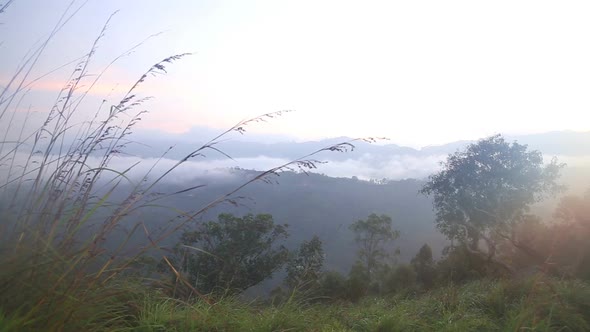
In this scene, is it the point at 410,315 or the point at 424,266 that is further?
the point at 424,266

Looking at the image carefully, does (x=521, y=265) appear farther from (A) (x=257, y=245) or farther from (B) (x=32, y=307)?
(B) (x=32, y=307)

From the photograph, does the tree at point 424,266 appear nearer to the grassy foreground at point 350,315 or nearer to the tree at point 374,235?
the tree at point 374,235

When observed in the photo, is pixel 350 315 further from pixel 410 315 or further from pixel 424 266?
pixel 424 266

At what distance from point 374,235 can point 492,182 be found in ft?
22.3

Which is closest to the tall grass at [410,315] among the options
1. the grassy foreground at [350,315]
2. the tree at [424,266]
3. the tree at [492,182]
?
the grassy foreground at [350,315]

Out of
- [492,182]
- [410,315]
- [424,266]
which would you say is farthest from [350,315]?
[492,182]

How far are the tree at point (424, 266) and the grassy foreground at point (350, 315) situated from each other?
1107 cm

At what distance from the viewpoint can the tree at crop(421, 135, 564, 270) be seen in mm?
18719

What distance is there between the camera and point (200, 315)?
2.64 meters

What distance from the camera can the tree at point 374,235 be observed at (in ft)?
75.9

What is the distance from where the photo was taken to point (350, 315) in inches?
152

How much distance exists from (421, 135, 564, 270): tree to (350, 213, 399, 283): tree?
421 centimetres

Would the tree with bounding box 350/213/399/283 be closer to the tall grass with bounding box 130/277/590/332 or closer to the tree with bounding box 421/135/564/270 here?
the tree with bounding box 421/135/564/270

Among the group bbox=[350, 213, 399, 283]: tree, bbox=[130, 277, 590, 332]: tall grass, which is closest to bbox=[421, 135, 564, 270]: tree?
bbox=[350, 213, 399, 283]: tree
